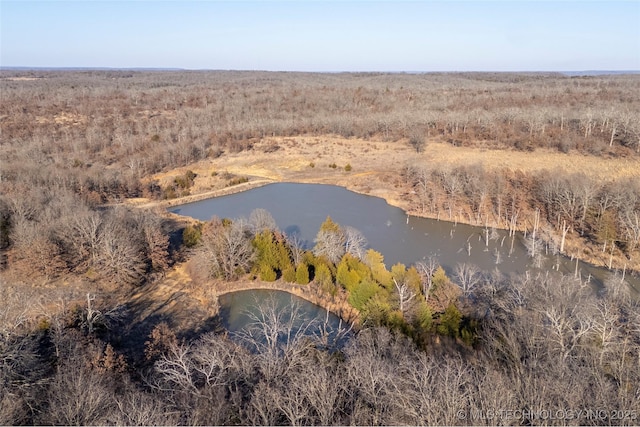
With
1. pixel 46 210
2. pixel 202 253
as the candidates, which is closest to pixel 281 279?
pixel 202 253

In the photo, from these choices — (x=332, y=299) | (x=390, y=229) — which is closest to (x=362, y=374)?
(x=332, y=299)

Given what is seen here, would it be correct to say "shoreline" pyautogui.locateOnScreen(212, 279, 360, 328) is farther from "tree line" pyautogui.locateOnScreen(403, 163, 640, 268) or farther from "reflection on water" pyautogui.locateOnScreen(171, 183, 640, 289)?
"tree line" pyautogui.locateOnScreen(403, 163, 640, 268)

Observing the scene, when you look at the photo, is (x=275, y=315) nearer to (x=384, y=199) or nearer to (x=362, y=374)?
(x=362, y=374)

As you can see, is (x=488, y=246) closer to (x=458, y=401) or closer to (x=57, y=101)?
(x=458, y=401)

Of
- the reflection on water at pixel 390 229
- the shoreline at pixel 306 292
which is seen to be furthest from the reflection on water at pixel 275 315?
the reflection on water at pixel 390 229

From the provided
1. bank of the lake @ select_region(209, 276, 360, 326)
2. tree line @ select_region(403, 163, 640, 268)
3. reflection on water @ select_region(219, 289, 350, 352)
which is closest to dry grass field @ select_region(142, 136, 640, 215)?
tree line @ select_region(403, 163, 640, 268)

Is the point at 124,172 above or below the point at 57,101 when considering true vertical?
below
